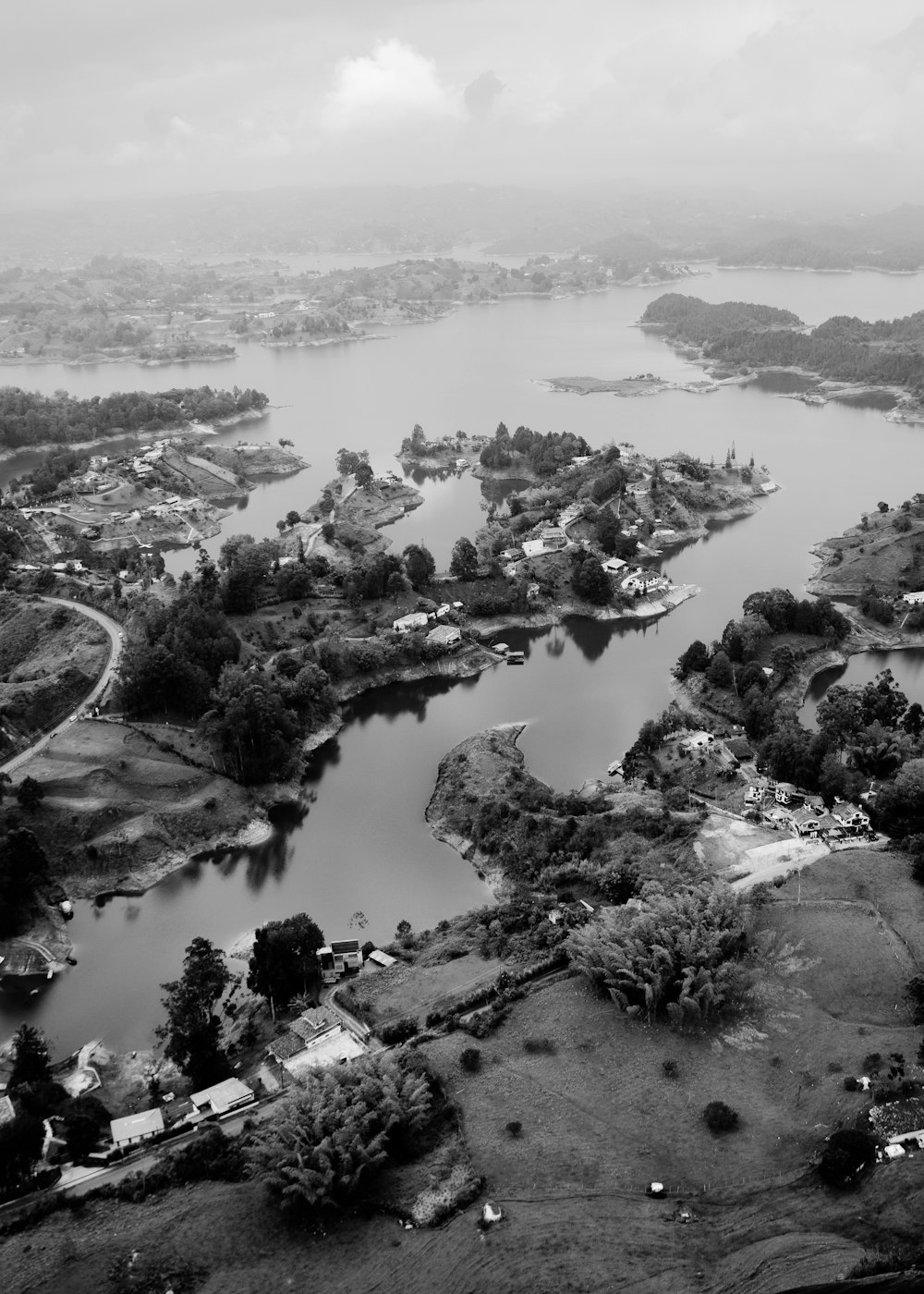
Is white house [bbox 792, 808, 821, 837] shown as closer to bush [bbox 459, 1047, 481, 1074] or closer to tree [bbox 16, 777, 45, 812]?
bush [bbox 459, 1047, 481, 1074]

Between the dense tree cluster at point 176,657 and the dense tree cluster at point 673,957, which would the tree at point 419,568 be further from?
the dense tree cluster at point 673,957

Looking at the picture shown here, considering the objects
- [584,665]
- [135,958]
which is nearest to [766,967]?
[135,958]

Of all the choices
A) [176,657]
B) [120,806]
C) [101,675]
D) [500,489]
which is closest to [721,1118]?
[120,806]

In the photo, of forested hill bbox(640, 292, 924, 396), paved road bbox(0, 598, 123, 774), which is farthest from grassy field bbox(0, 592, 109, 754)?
forested hill bbox(640, 292, 924, 396)

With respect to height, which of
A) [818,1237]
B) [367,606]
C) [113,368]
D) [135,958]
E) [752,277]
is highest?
[752,277]

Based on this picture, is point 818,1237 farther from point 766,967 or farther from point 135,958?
point 135,958

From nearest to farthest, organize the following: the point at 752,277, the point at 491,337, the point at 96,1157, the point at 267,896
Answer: the point at 96,1157 < the point at 267,896 < the point at 491,337 < the point at 752,277

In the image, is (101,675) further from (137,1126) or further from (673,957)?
(673,957)
